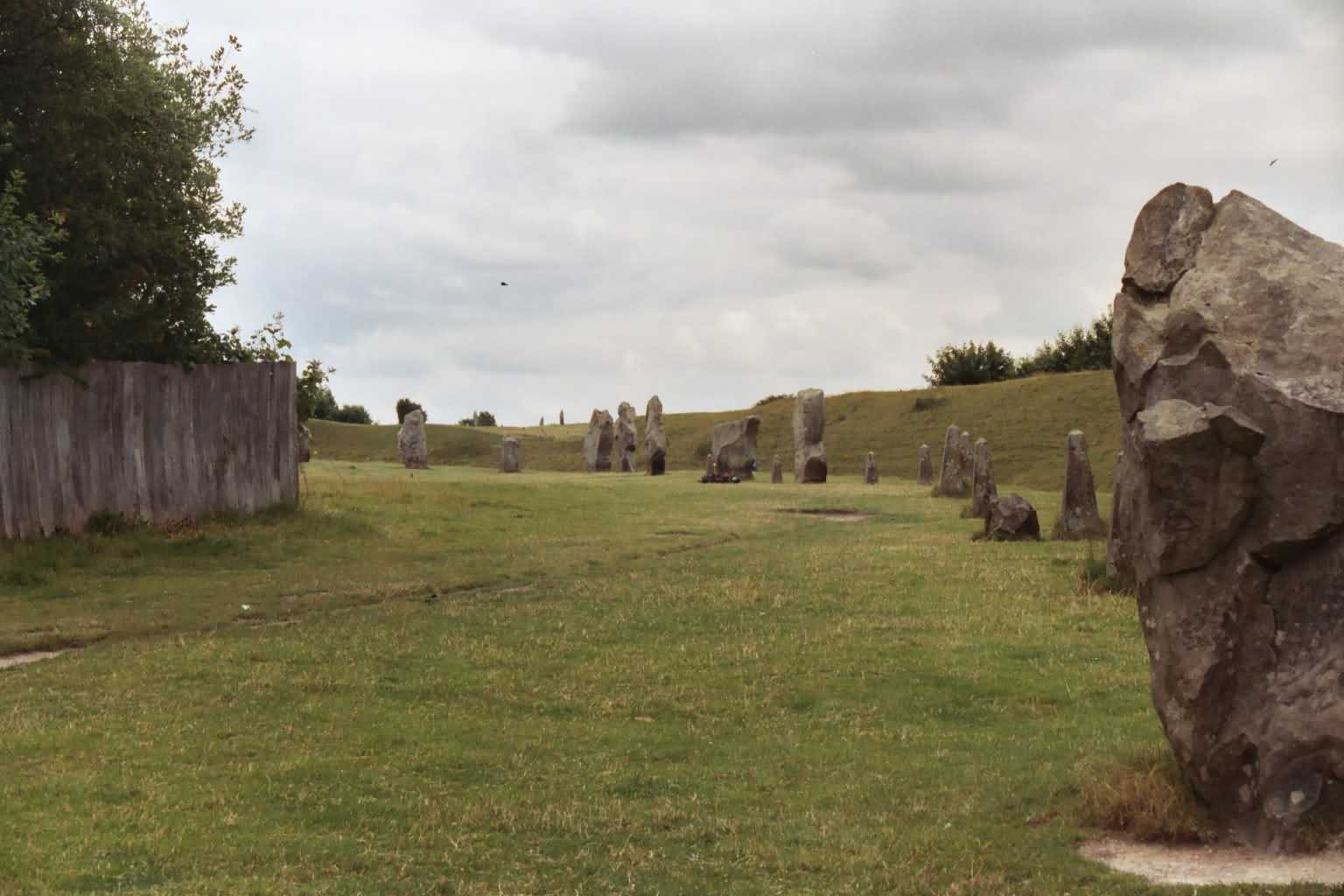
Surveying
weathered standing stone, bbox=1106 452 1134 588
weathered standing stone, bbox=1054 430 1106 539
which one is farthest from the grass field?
weathered standing stone, bbox=1054 430 1106 539

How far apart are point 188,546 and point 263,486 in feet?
13.8

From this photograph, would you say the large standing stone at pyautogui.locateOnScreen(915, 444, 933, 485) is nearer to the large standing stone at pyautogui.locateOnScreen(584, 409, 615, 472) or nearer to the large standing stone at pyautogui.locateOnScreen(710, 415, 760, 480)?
the large standing stone at pyautogui.locateOnScreen(710, 415, 760, 480)

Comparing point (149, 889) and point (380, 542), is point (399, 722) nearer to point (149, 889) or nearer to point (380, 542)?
point (149, 889)

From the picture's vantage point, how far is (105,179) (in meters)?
25.8

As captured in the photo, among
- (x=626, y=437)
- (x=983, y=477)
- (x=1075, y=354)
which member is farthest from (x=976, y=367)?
(x=983, y=477)

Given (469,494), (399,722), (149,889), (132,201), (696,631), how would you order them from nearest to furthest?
(149,889)
(399,722)
(696,631)
(132,201)
(469,494)

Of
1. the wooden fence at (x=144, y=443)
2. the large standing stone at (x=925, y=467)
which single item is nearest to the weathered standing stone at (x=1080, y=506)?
the wooden fence at (x=144, y=443)

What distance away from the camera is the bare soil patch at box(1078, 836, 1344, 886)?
8.20 metres

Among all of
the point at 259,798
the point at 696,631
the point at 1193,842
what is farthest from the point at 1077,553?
the point at 259,798

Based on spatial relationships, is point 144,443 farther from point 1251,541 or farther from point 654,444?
point 654,444

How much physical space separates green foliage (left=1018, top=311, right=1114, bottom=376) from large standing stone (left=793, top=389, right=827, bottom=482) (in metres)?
39.9

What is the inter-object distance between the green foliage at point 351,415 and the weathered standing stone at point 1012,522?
8517cm

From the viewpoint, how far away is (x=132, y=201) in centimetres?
A: 2630

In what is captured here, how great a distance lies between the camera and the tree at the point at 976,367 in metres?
99.7
